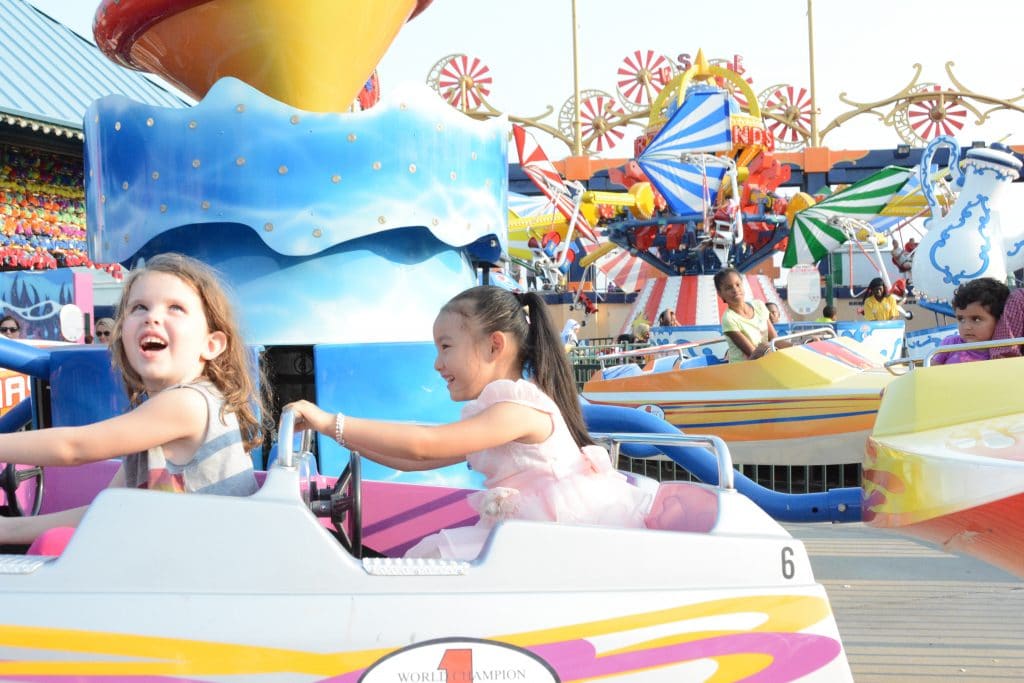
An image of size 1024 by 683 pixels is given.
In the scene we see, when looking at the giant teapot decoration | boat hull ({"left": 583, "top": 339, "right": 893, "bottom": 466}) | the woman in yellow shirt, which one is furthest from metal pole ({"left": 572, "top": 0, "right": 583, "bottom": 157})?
boat hull ({"left": 583, "top": 339, "right": 893, "bottom": 466})

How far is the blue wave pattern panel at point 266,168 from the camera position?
3.33 meters

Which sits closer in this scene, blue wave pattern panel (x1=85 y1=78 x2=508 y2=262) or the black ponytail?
the black ponytail

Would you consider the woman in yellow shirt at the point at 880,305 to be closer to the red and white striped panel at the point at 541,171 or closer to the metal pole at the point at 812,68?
the red and white striped panel at the point at 541,171

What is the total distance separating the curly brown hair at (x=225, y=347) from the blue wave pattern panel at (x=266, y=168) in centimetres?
140

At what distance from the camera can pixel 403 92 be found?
345cm

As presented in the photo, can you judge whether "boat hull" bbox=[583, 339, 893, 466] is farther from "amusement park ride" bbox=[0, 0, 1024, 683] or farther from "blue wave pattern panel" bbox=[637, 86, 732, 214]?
"blue wave pattern panel" bbox=[637, 86, 732, 214]

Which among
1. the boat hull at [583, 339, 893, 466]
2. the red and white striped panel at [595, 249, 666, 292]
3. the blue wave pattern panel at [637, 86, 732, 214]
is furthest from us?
the red and white striped panel at [595, 249, 666, 292]

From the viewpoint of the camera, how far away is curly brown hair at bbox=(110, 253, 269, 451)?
6.27ft

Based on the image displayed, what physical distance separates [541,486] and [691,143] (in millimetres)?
14272

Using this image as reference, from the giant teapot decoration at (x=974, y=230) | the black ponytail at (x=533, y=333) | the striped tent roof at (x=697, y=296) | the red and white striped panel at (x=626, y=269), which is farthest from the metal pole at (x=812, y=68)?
the black ponytail at (x=533, y=333)

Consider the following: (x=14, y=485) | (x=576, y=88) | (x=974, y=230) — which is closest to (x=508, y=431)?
(x=14, y=485)

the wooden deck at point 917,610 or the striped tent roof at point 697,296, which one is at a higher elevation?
the striped tent roof at point 697,296

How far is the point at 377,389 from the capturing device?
3.41m

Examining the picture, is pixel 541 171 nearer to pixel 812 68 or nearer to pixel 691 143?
pixel 691 143
